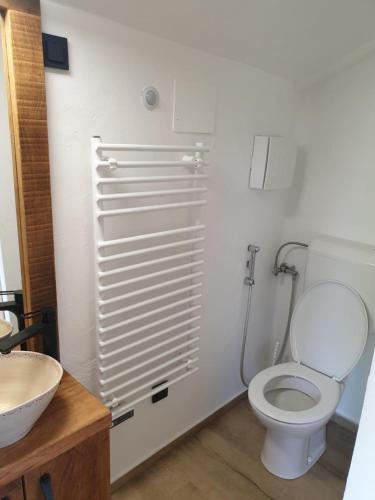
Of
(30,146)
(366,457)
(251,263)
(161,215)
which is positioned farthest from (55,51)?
(251,263)

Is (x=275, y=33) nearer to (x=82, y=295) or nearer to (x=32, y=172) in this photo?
(x=32, y=172)

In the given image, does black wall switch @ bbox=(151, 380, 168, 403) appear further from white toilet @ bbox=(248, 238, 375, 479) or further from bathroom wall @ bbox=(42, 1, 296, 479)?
white toilet @ bbox=(248, 238, 375, 479)

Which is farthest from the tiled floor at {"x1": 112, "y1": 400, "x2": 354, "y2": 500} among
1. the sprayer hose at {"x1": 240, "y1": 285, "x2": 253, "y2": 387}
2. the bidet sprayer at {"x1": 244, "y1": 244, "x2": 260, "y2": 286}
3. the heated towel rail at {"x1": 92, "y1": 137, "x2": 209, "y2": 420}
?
the bidet sprayer at {"x1": 244, "y1": 244, "x2": 260, "y2": 286}

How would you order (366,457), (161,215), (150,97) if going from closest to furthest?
(366,457)
(150,97)
(161,215)

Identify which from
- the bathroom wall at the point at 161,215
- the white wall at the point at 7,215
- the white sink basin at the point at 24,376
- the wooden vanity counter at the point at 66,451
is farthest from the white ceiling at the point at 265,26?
the wooden vanity counter at the point at 66,451

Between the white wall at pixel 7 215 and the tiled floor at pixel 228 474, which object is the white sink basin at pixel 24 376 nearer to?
the white wall at pixel 7 215

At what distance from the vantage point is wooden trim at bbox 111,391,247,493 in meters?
1.84

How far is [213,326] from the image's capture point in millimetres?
2086

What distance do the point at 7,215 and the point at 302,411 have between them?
152 cm

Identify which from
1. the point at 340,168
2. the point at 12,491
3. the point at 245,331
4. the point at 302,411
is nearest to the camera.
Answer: the point at 12,491

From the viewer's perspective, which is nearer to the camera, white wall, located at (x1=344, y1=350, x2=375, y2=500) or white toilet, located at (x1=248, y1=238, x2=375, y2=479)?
white wall, located at (x1=344, y1=350, x2=375, y2=500)

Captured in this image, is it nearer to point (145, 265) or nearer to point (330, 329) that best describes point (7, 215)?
point (145, 265)

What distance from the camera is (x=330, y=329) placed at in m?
1.99

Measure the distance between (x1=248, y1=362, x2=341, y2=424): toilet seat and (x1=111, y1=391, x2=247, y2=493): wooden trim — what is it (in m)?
0.53
